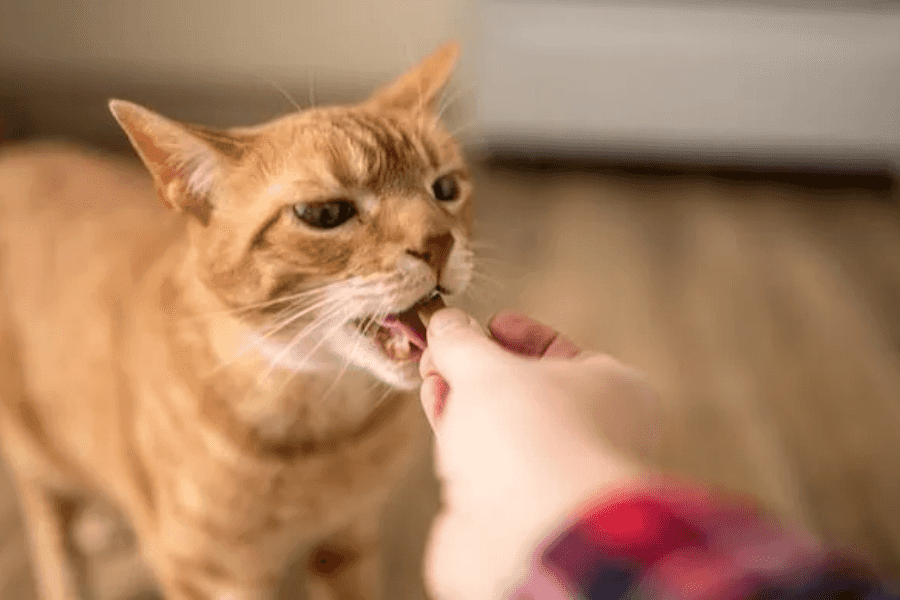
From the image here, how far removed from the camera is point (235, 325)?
2.49 ft

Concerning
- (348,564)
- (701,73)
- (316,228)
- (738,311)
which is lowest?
(738,311)

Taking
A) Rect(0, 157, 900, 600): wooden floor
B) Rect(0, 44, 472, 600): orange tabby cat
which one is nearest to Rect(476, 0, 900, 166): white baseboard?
Rect(0, 157, 900, 600): wooden floor

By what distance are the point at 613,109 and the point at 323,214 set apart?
1.78 metres

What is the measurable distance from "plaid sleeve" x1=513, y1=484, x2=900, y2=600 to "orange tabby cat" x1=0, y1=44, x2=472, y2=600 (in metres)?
0.33

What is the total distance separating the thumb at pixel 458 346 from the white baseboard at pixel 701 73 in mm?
1809

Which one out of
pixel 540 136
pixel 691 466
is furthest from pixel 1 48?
pixel 691 466

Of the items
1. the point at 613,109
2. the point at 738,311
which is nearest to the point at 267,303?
the point at 738,311

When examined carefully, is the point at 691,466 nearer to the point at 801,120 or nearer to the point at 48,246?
the point at 48,246

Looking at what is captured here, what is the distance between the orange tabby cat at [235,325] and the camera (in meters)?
0.69

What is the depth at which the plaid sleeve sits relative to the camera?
34cm

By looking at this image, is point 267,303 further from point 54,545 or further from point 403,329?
point 54,545

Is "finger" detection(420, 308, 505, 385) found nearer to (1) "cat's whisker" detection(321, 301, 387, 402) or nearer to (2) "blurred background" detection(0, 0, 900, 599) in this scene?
(1) "cat's whisker" detection(321, 301, 387, 402)

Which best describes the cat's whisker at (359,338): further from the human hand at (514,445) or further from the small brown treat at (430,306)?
the human hand at (514,445)

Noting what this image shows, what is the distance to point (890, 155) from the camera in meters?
2.34
